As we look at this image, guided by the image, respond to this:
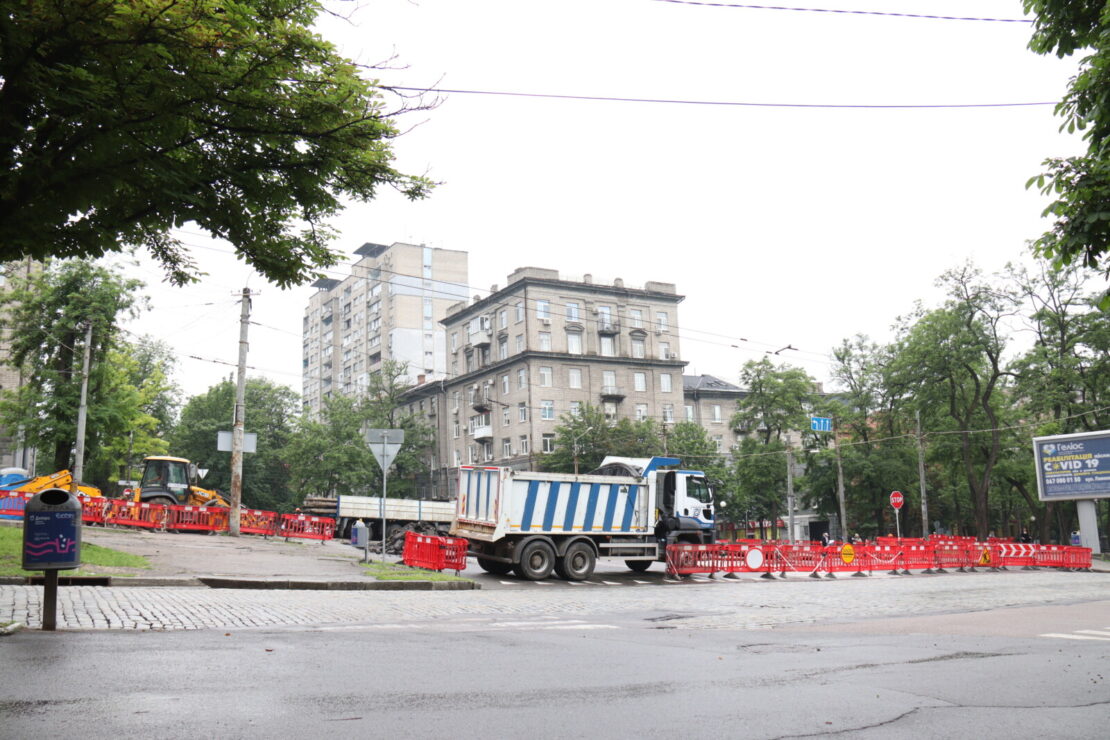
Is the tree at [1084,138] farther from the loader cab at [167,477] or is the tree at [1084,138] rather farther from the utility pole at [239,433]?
the loader cab at [167,477]

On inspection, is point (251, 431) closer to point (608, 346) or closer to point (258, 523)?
point (608, 346)

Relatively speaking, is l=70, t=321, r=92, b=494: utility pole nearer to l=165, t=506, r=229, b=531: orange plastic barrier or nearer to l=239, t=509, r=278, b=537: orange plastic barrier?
l=165, t=506, r=229, b=531: orange plastic barrier

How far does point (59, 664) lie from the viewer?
22.8 feet

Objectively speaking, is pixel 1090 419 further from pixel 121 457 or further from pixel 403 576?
pixel 121 457

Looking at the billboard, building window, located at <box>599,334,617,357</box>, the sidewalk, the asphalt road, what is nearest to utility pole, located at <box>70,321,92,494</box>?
the sidewalk

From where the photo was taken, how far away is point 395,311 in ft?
307

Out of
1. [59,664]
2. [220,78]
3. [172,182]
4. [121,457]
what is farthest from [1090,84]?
[121,457]

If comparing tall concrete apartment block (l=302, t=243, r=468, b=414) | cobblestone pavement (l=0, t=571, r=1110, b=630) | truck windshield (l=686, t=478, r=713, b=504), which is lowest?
cobblestone pavement (l=0, t=571, r=1110, b=630)

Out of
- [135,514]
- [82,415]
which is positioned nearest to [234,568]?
[135,514]

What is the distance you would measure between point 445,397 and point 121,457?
32254mm

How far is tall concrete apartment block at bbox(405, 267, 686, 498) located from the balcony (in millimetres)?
85

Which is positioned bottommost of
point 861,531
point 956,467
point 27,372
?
point 861,531

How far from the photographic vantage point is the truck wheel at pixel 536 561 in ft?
68.3

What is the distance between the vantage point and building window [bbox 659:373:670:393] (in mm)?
76875
